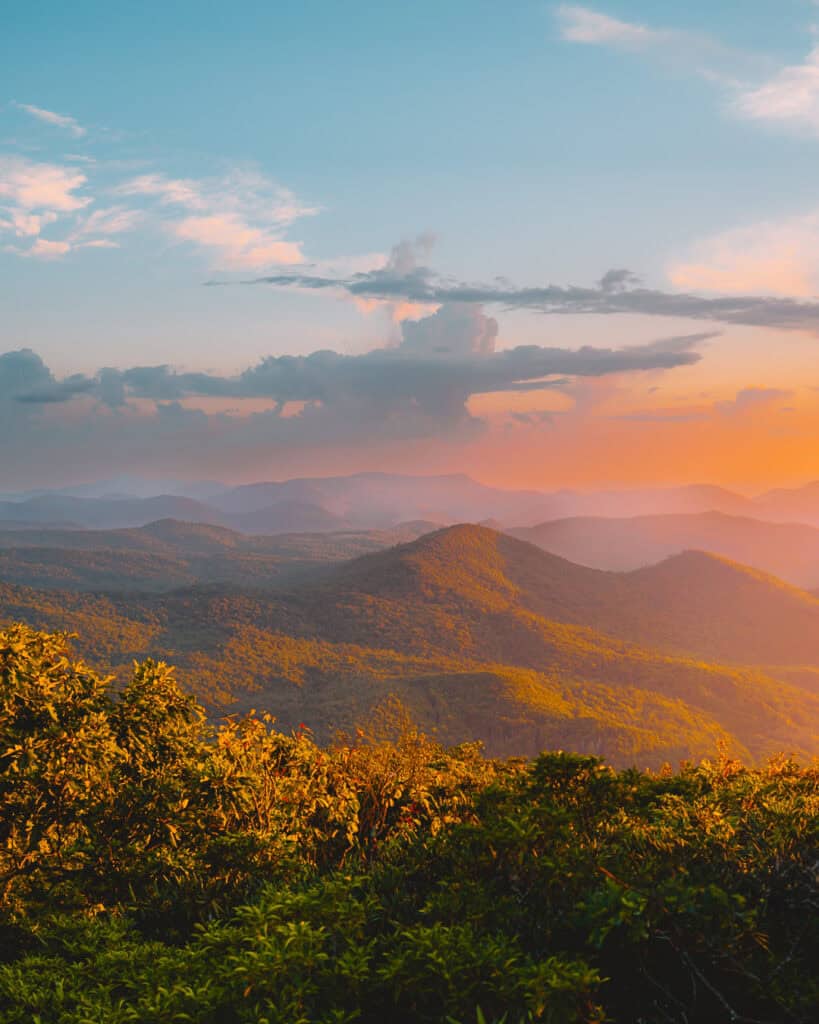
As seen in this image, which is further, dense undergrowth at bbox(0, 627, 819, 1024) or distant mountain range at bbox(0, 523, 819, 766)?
distant mountain range at bbox(0, 523, 819, 766)

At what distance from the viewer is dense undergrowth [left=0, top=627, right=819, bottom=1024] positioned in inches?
288

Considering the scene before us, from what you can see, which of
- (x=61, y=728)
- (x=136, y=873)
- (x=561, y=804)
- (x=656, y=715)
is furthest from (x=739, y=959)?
(x=656, y=715)

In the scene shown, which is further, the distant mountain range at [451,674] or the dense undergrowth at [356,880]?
the distant mountain range at [451,674]

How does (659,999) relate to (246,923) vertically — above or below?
below

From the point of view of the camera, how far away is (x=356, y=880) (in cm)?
897

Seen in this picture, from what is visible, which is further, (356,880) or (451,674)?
(451,674)

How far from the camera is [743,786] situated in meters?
12.1

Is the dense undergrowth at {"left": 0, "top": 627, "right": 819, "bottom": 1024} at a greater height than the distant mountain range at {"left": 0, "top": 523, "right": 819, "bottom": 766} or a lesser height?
greater

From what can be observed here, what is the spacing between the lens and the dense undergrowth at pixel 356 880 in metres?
7.31

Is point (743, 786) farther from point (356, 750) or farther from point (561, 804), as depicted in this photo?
point (356, 750)

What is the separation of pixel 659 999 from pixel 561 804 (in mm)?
3931

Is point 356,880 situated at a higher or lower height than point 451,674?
higher

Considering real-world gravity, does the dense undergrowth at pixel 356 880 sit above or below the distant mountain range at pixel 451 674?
above

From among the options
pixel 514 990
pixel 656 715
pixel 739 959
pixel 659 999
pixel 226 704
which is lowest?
pixel 656 715
